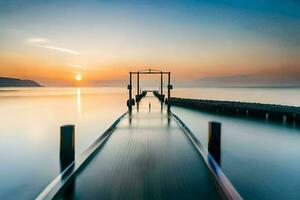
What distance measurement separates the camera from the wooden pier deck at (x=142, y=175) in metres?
4.14

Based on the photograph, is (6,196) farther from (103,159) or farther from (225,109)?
(225,109)

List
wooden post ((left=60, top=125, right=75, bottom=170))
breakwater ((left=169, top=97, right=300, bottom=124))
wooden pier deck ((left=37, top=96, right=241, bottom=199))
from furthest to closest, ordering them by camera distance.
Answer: breakwater ((left=169, top=97, right=300, bottom=124))
wooden post ((left=60, top=125, right=75, bottom=170))
wooden pier deck ((left=37, top=96, right=241, bottom=199))

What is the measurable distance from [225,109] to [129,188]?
29.8 metres

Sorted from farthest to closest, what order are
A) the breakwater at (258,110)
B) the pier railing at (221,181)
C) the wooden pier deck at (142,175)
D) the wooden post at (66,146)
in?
1. the breakwater at (258,110)
2. the wooden post at (66,146)
3. the wooden pier deck at (142,175)
4. the pier railing at (221,181)

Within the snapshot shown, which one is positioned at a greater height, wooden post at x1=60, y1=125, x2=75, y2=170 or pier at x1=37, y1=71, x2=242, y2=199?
wooden post at x1=60, y1=125, x2=75, y2=170

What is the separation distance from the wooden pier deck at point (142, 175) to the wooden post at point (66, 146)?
0.53m

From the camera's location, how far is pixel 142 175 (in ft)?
16.5

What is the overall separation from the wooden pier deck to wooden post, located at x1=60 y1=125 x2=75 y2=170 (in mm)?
534

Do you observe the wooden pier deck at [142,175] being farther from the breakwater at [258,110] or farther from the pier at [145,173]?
the breakwater at [258,110]

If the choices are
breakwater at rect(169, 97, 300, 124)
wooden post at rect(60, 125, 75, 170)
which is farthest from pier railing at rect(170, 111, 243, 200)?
breakwater at rect(169, 97, 300, 124)

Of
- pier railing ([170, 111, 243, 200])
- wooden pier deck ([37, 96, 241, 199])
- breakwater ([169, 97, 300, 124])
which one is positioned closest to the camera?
pier railing ([170, 111, 243, 200])

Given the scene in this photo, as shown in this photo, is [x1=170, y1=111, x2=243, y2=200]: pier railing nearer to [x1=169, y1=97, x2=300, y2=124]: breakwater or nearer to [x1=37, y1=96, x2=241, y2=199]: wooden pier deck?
[x1=37, y1=96, x2=241, y2=199]: wooden pier deck

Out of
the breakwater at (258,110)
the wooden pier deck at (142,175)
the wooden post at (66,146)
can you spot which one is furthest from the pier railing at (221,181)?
the breakwater at (258,110)

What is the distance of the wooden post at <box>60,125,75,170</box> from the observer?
6.33 metres
